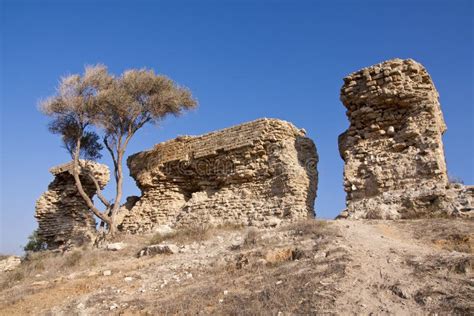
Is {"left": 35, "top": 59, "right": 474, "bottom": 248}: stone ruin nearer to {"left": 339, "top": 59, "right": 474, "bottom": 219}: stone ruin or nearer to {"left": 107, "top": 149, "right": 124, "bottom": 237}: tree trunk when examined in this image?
{"left": 339, "top": 59, "right": 474, "bottom": 219}: stone ruin

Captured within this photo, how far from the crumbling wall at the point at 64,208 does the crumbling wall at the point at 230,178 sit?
12.6 feet

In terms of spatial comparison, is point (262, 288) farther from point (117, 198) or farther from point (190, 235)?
point (117, 198)

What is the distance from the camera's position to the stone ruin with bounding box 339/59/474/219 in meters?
8.80

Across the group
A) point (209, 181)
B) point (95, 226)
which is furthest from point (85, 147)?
point (209, 181)

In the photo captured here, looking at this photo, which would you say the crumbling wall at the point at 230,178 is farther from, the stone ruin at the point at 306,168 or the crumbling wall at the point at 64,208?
the crumbling wall at the point at 64,208

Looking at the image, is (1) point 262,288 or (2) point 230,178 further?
(2) point 230,178

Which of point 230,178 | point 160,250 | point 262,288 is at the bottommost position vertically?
point 262,288

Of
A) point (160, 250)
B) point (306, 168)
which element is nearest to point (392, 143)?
point (306, 168)

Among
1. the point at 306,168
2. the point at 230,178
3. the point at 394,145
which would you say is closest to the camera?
the point at 394,145

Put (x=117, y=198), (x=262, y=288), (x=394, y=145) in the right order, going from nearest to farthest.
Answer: (x=262, y=288) < (x=394, y=145) < (x=117, y=198)

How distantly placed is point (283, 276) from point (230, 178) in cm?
704

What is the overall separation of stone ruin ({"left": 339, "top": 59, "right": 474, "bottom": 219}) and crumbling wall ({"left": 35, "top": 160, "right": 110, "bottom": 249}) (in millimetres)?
11506

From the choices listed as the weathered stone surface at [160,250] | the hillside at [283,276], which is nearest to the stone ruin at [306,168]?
the hillside at [283,276]

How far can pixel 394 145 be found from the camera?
9750 millimetres
